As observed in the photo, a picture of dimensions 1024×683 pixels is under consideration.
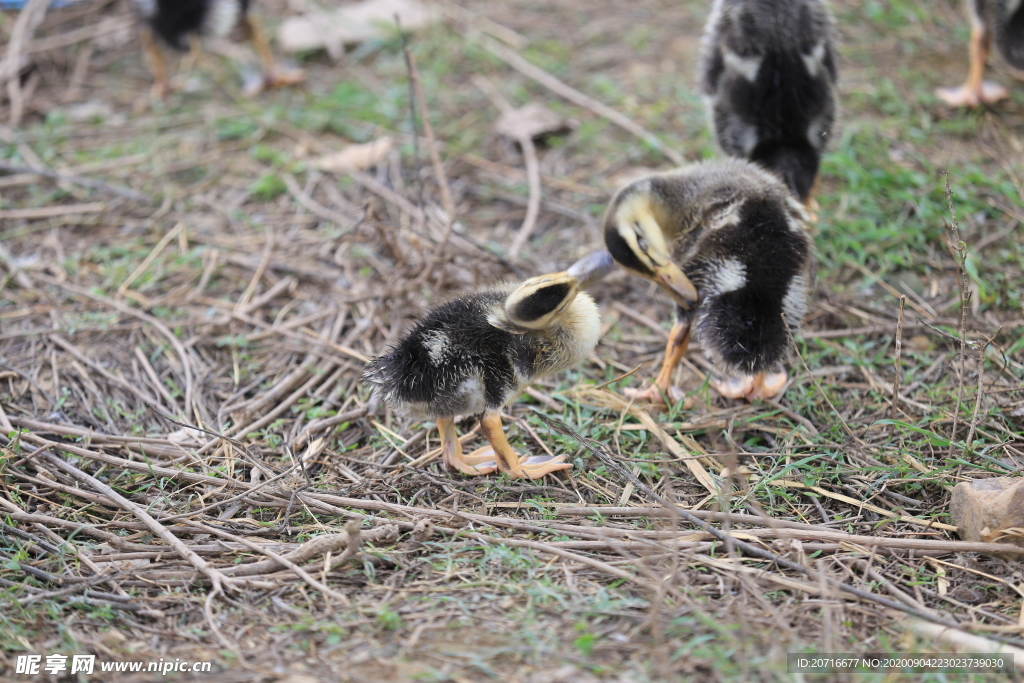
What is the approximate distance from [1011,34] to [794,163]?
5.99 feet

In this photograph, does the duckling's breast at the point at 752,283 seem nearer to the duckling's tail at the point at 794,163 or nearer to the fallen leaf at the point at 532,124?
the duckling's tail at the point at 794,163

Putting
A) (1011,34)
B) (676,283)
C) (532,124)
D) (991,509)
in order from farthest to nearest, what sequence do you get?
(532,124) < (1011,34) < (676,283) < (991,509)

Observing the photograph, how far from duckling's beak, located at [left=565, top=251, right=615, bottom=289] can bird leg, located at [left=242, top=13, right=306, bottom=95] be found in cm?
391

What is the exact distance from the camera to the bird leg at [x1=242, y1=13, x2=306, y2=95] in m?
6.31

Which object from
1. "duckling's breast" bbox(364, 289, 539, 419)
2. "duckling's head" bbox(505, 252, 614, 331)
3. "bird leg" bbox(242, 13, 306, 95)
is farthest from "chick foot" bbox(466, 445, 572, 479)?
"bird leg" bbox(242, 13, 306, 95)

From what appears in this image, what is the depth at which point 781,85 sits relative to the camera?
170 inches

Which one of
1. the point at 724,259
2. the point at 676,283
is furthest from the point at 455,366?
the point at 724,259

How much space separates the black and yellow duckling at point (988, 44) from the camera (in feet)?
16.1

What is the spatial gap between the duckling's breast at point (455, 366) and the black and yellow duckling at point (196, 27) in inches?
154

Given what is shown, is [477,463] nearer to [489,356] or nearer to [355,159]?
[489,356]

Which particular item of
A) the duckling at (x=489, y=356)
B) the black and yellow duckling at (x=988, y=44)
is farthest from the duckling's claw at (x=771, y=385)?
the black and yellow duckling at (x=988, y=44)

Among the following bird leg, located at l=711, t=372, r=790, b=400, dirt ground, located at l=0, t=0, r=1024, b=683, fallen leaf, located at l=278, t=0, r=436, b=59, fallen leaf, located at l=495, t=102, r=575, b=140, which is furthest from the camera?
fallen leaf, located at l=278, t=0, r=436, b=59

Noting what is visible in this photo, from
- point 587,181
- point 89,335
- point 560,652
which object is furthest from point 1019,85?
point 89,335

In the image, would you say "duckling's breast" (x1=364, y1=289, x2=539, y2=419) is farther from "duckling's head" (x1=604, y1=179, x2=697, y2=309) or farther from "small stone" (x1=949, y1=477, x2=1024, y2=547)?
"small stone" (x1=949, y1=477, x2=1024, y2=547)
